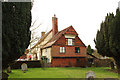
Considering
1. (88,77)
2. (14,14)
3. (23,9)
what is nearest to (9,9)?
(14,14)

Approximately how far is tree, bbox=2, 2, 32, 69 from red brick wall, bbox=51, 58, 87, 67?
20.7 m

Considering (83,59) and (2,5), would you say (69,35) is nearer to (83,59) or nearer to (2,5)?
(83,59)

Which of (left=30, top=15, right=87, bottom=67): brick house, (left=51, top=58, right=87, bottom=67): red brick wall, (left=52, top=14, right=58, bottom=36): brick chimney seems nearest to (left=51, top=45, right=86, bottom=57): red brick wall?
(left=30, top=15, right=87, bottom=67): brick house

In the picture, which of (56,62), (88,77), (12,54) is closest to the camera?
(12,54)

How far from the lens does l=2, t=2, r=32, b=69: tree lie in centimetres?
683

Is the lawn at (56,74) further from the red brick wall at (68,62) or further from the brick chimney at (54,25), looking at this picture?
the brick chimney at (54,25)

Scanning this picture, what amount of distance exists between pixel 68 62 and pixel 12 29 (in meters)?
24.2

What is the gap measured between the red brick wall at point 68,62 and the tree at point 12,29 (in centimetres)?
2074

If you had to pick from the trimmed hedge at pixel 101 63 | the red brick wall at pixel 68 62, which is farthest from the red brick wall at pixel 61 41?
the trimmed hedge at pixel 101 63

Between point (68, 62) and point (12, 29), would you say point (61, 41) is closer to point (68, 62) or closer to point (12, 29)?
point (68, 62)

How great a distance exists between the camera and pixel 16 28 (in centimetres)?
764

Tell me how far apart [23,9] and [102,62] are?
103 feet

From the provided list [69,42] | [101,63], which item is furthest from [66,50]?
[101,63]

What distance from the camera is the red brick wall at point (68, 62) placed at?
93.4ft
